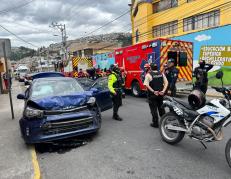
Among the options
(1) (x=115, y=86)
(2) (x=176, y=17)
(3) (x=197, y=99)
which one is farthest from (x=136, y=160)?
(2) (x=176, y=17)

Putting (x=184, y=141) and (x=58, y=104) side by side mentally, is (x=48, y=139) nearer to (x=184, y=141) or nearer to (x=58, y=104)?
(x=58, y=104)

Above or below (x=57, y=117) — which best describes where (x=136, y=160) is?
below

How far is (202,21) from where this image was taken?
2414 cm

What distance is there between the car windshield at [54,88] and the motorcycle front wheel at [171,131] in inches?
92.1

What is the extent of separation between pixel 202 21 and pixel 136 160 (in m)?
23.9

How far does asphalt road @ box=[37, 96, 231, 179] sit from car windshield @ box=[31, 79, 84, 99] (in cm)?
141

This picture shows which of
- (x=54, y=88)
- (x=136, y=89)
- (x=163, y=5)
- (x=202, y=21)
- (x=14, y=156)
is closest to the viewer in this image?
(x=14, y=156)

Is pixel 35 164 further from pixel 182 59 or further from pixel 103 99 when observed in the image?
pixel 182 59

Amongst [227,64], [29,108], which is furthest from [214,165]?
[227,64]

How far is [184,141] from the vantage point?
4.75m

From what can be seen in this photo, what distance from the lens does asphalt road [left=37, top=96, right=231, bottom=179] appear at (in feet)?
11.2

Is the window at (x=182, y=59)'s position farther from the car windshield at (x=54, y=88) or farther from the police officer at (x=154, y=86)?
the car windshield at (x=54, y=88)

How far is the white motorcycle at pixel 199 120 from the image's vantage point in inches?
137

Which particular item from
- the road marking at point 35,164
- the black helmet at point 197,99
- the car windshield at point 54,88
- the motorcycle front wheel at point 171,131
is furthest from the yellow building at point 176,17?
the road marking at point 35,164
